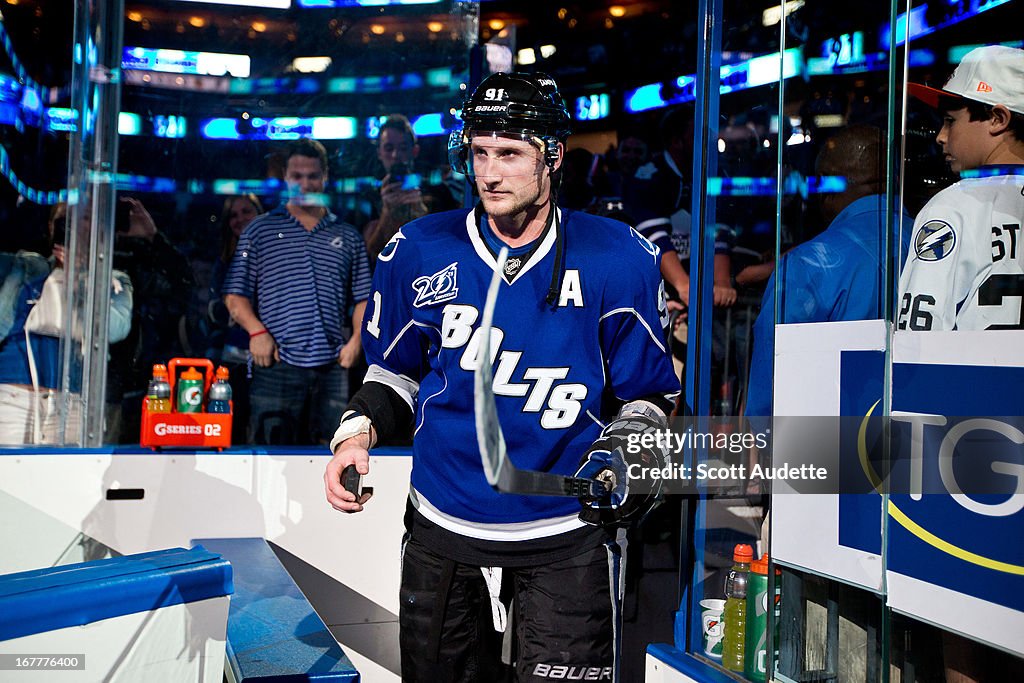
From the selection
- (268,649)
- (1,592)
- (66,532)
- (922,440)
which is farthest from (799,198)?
(66,532)

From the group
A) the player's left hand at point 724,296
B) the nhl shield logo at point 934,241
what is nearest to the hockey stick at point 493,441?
the nhl shield logo at point 934,241

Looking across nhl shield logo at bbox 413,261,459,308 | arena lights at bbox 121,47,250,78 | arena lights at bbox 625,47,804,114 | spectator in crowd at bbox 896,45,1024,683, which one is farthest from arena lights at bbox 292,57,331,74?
spectator in crowd at bbox 896,45,1024,683

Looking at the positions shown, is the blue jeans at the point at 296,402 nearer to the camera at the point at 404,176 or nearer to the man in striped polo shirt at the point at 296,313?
the man in striped polo shirt at the point at 296,313

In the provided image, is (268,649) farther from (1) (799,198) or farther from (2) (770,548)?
(1) (799,198)

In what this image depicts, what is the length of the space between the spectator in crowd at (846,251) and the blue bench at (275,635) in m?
1.16

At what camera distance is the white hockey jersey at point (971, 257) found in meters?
1.46

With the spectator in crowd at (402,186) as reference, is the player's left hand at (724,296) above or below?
below

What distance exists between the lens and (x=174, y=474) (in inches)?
131

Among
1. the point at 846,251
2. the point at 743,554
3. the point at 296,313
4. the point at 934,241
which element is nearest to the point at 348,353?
the point at 296,313

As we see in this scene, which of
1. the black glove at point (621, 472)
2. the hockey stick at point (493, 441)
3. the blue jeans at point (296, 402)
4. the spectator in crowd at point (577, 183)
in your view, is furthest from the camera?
the spectator in crowd at point (577, 183)

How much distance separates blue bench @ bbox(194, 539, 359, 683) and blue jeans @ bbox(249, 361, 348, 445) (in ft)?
3.22

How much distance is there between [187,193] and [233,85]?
1.52 ft

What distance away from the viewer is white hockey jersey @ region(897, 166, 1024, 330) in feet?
4.79

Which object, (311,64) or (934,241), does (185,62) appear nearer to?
(311,64)
